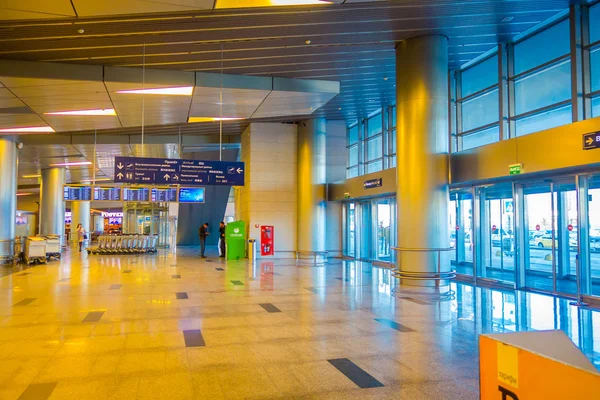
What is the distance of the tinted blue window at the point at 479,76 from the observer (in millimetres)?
11867

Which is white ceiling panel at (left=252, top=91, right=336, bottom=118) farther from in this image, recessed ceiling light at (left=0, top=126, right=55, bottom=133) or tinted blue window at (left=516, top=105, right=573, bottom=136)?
recessed ceiling light at (left=0, top=126, right=55, bottom=133)

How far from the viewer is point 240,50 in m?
10.1

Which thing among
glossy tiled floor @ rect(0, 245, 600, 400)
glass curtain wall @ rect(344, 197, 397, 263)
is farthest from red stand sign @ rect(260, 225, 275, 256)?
glossy tiled floor @ rect(0, 245, 600, 400)

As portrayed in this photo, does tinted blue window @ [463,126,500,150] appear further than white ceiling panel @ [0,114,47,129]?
No

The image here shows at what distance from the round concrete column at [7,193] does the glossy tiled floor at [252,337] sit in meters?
5.99

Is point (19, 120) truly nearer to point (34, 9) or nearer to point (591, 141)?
point (34, 9)

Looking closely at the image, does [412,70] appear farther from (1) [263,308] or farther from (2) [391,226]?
(2) [391,226]

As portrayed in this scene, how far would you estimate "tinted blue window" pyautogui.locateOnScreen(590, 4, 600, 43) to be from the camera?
8.74 meters

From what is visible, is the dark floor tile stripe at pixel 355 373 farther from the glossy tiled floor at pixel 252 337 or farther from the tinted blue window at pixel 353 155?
the tinted blue window at pixel 353 155

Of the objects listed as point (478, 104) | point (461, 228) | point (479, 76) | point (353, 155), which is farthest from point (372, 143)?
point (479, 76)

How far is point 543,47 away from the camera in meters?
10.2

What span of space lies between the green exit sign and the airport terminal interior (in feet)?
0.16

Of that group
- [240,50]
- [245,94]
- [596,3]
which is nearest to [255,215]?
[245,94]

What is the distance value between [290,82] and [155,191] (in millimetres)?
7680
